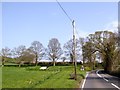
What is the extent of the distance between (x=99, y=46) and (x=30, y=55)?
47331 mm

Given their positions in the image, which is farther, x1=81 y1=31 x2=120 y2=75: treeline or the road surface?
x1=81 y1=31 x2=120 y2=75: treeline

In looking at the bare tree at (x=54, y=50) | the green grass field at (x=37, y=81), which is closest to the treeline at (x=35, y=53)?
the bare tree at (x=54, y=50)

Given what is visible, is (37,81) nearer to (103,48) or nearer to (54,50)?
(103,48)

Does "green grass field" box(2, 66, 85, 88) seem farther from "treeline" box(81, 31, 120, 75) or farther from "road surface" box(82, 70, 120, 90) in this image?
"treeline" box(81, 31, 120, 75)

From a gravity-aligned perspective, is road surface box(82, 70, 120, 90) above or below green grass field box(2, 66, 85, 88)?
below

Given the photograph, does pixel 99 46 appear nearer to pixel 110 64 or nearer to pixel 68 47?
pixel 110 64

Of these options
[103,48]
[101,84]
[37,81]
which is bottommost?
[101,84]

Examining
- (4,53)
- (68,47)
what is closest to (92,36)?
(68,47)

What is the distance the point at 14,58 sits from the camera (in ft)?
459

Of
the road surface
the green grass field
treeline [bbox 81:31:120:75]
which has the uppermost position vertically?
treeline [bbox 81:31:120:75]

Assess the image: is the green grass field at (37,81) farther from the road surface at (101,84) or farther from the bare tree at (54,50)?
the bare tree at (54,50)

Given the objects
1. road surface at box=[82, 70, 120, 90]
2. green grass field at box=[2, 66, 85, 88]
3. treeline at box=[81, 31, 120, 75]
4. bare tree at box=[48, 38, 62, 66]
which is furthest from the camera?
bare tree at box=[48, 38, 62, 66]

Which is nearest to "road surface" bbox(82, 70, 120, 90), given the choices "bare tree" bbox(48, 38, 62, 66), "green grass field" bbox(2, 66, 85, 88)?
"green grass field" bbox(2, 66, 85, 88)

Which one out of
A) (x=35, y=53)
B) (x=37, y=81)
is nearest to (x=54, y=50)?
(x=35, y=53)
